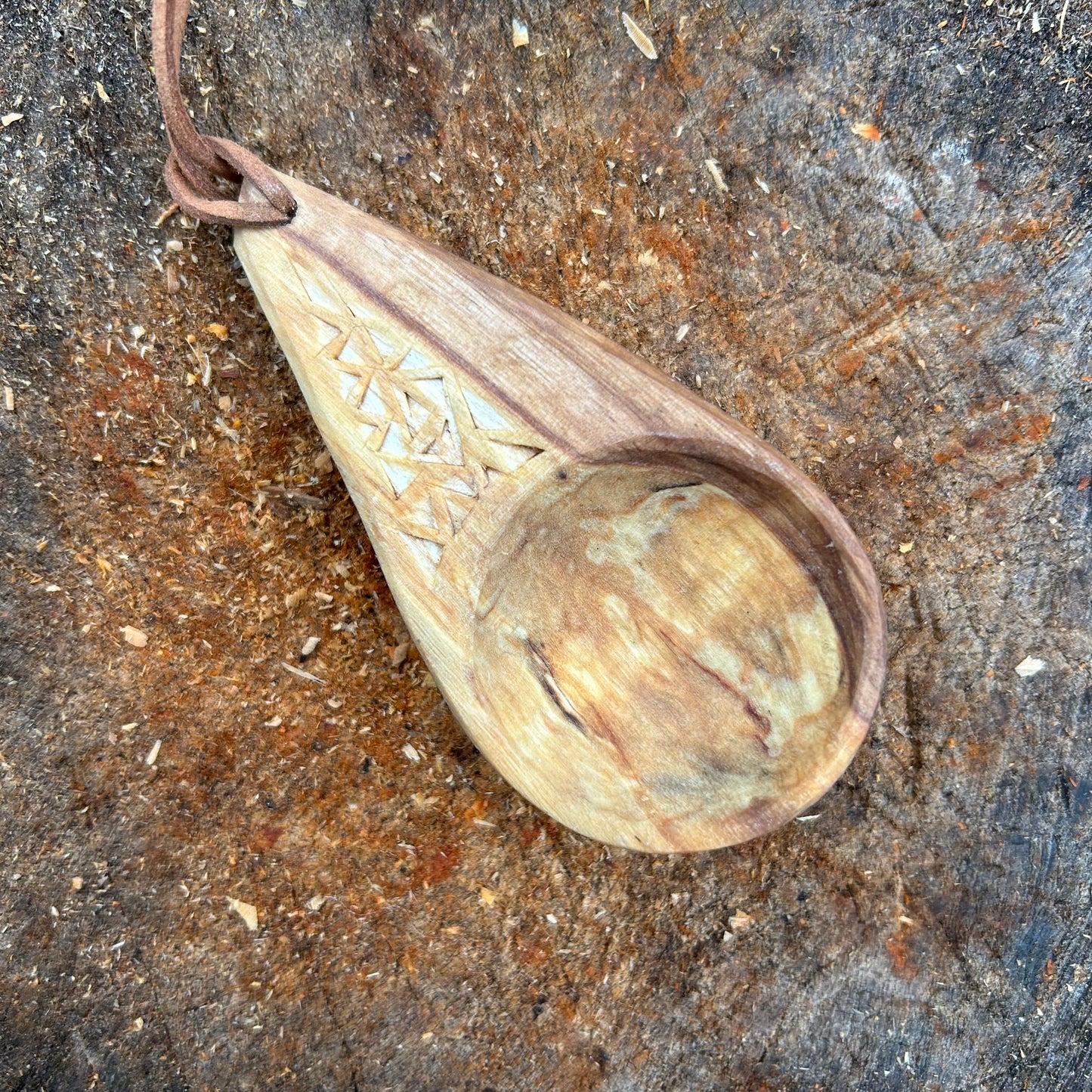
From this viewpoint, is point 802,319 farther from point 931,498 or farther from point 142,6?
point 142,6

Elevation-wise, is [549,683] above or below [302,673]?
above

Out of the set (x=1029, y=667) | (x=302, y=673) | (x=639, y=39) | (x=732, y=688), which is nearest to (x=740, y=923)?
(x=732, y=688)

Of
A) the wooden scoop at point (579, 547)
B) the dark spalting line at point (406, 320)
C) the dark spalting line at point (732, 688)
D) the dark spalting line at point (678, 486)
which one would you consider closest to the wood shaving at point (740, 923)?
the wooden scoop at point (579, 547)

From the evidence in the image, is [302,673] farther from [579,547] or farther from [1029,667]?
[1029,667]

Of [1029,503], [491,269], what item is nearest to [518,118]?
[491,269]

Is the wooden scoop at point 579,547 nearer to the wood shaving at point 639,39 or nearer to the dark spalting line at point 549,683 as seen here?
the dark spalting line at point 549,683

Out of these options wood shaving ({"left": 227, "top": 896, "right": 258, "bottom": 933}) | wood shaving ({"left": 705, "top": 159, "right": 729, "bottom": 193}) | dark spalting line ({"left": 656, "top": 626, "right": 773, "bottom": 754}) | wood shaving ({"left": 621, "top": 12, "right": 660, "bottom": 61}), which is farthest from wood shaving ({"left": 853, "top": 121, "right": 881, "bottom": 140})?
wood shaving ({"left": 227, "top": 896, "right": 258, "bottom": 933})
